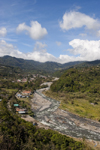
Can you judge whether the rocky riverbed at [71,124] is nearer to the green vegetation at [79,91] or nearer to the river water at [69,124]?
the river water at [69,124]

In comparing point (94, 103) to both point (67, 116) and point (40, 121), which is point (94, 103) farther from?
point (40, 121)

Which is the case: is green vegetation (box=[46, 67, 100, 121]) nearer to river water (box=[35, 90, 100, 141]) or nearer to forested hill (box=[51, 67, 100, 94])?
forested hill (box=[51, 67, 100, 94])

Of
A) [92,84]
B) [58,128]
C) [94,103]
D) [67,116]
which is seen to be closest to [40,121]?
[58,128]

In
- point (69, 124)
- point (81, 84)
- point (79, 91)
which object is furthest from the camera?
point (81, 84)

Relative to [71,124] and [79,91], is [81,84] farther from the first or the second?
[71,124]

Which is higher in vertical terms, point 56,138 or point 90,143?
point 56,138

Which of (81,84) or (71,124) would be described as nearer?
(71,124)

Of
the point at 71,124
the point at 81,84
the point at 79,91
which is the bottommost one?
the point at 71,124

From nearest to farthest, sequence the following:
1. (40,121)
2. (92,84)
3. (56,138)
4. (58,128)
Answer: (56,138)
(58,128)
(40,121)
(92,84)

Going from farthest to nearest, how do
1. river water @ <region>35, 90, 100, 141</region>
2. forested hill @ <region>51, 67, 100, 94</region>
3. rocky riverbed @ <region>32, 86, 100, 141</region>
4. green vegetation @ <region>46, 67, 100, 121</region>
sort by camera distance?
forested hill @ <region>51, 67, 100, 94</region> → green vegetation @ <region>46, 67, 100, 121</region> → rocky riverbed @ <region>32, 86, 100, 141</region> → river water @ <region>35, 90, 100, 141</region>

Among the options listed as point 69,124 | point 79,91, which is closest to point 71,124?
point 69,124

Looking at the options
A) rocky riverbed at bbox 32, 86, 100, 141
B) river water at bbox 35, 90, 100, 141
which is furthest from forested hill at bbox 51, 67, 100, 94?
rocky riverbed at bbox 32, 86, 100, 141
